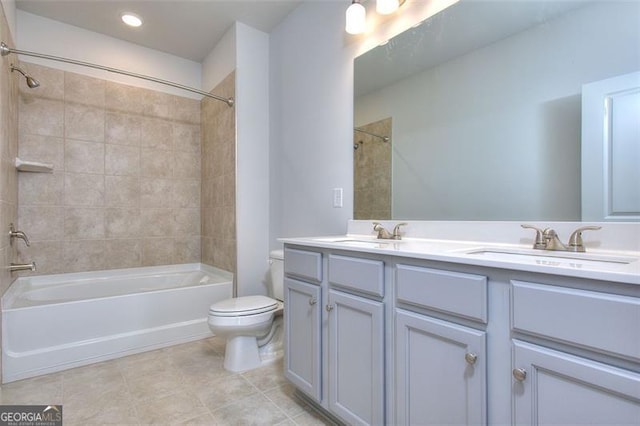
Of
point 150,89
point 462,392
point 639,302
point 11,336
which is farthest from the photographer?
point 150,89

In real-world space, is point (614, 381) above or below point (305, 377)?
above

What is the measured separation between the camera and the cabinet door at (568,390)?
67 cm

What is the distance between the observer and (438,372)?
39.1 inches

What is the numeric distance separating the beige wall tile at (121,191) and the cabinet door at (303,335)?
2092 millimetres

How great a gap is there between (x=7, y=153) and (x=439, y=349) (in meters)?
2.75

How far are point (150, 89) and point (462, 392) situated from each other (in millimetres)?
3434

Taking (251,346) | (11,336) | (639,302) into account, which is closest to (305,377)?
(251,346)

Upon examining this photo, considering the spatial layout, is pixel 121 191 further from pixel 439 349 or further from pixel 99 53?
pixel 439 349

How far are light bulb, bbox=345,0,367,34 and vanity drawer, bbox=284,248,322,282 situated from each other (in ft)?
4.26

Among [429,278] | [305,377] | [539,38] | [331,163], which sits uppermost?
[539,38]

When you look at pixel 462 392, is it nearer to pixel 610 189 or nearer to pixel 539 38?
pixel 610 189

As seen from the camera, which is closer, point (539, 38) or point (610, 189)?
point (610, 189)

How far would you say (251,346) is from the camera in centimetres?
210

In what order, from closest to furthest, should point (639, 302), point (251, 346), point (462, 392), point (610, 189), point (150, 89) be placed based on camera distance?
point (639, 302)
point (462, 392)
point (610, 189)
point (251, 346)
point (150, 89)
